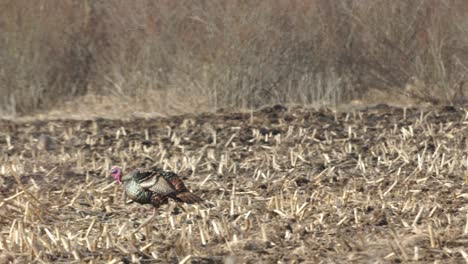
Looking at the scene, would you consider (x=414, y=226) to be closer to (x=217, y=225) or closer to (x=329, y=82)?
(x=217, y=225)

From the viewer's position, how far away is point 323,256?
5059mm

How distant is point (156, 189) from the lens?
6258 millimetres

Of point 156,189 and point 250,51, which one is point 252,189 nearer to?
point 156,189

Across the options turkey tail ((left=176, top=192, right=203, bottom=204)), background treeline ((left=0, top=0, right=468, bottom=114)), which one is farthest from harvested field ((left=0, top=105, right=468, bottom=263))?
background treeline ((left=0, top=0, right=468, bottom=114))

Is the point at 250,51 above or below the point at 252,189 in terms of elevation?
above

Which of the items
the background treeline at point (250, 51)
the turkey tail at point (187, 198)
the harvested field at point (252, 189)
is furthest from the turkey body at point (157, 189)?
the background treeline at point (250, 51)

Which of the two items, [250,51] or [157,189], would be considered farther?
[250,51]

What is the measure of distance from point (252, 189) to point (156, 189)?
1078 mm

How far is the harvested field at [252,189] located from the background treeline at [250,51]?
1.97m

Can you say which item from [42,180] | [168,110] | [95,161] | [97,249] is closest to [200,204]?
[97,249]

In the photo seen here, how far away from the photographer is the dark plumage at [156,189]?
6242 mm

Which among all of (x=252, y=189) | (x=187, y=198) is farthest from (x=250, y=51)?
(x=187, y=198)

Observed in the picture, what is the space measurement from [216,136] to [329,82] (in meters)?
4.06

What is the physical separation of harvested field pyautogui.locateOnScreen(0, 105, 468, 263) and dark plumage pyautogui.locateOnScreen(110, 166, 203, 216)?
0.11 meters
